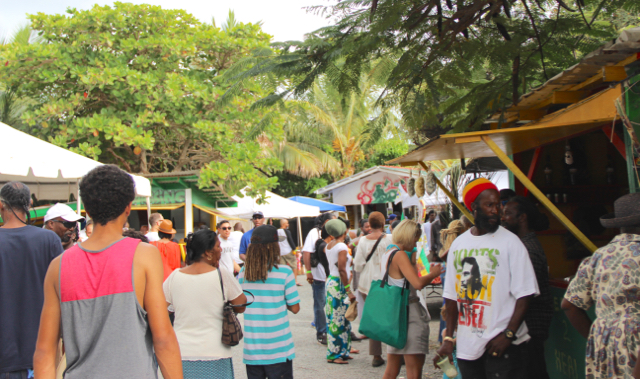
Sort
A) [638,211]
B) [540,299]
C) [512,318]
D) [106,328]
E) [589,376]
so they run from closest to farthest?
1. [106,328]
2. [638,211]
3. [589,376]
4. [512,318]
5. [540,299]

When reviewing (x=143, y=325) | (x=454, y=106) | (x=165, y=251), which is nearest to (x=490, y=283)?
(x=143, y=325)

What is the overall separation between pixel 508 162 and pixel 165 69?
487 inches

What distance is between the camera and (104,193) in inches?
87.8

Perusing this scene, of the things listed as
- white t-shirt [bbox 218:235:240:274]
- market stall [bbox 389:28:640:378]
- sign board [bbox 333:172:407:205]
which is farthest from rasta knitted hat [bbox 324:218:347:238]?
sign board [bbox 333:172:407:205]

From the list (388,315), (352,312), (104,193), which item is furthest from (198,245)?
(352,312)

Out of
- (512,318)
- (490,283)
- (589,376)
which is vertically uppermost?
(490,283)

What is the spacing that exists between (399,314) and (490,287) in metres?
1.20

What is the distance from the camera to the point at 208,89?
14.2 metres

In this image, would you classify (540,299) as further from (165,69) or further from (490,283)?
(165,69)

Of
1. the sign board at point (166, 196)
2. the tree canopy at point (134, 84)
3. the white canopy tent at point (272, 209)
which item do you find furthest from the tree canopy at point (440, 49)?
the white canopy tent at point (272, 209)

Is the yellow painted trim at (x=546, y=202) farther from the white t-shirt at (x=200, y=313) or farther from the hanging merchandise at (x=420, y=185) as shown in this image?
the hanging merchandise at (x=420, y=185)

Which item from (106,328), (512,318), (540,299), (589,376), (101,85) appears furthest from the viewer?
(101,85)

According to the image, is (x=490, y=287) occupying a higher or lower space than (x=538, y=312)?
higher

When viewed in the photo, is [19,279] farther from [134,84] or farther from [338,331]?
[134,84]
